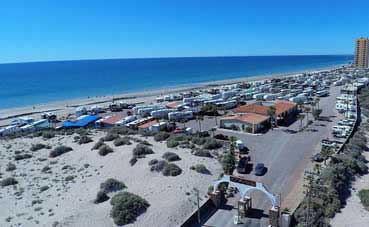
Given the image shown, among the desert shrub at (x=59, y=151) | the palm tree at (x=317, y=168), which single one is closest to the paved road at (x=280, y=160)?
the palm tree at (x=317, y=168)

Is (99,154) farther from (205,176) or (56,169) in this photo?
(205,176)

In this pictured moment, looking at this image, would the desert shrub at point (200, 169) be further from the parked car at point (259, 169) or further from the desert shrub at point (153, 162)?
the parked car at point (259, 169)

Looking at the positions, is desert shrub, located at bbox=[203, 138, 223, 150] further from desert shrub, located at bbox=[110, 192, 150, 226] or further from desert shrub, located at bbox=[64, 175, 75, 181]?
desert shrub, located at bbox=[64, 175, 75, 181]

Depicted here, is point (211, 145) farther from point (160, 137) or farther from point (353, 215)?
point (353, 215)

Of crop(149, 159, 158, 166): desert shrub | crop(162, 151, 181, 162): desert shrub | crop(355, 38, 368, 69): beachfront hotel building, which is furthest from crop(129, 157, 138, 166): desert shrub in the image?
crop(355, 38, 368, 69): beachfront hotel building

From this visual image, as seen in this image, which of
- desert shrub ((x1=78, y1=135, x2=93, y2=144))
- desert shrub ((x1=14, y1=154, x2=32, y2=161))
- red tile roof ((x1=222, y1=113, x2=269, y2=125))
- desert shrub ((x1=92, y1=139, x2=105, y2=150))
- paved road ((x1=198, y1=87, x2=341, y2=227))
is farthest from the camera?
red tile roof ((x1=222, y1=113, x2=269, y2=125))

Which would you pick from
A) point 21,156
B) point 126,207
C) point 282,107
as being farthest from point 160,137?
point 282,107
